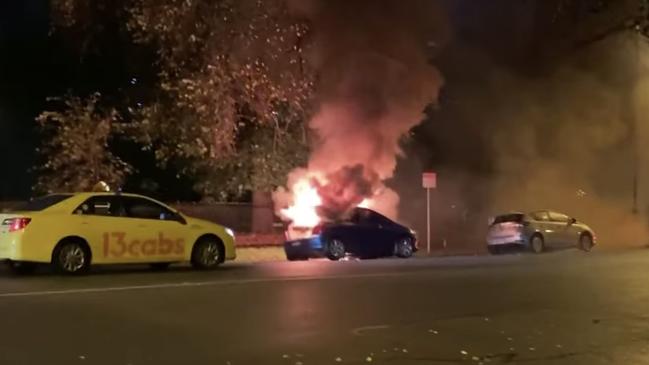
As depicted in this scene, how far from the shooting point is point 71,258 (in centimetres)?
1530

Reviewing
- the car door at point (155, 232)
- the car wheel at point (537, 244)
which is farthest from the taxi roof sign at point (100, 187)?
the car wheel at point (537, 244)

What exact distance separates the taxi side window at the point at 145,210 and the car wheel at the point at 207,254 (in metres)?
0.75

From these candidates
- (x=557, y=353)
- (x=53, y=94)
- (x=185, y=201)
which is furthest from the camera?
(x=185, y=201)

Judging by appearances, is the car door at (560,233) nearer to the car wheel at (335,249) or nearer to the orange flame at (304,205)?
the orange flame at (304,205)

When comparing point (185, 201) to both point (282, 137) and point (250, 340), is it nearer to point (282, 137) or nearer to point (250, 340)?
point (282, 137)

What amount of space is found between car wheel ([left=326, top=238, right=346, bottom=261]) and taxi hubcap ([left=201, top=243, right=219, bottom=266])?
3871 mm

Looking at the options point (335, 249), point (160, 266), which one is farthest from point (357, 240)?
point (160, 266)

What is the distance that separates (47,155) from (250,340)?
59.1ft

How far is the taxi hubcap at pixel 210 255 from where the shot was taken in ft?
56.1

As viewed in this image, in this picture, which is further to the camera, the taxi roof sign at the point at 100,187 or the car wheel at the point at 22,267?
the taxi roof sign at the point at 100,187

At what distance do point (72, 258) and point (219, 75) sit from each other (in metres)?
7.74

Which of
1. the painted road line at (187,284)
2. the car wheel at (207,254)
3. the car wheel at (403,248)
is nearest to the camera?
the painted road line at (187,284)

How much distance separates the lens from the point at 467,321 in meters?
11.0

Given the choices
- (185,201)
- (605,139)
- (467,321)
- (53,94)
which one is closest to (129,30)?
(53,94)
